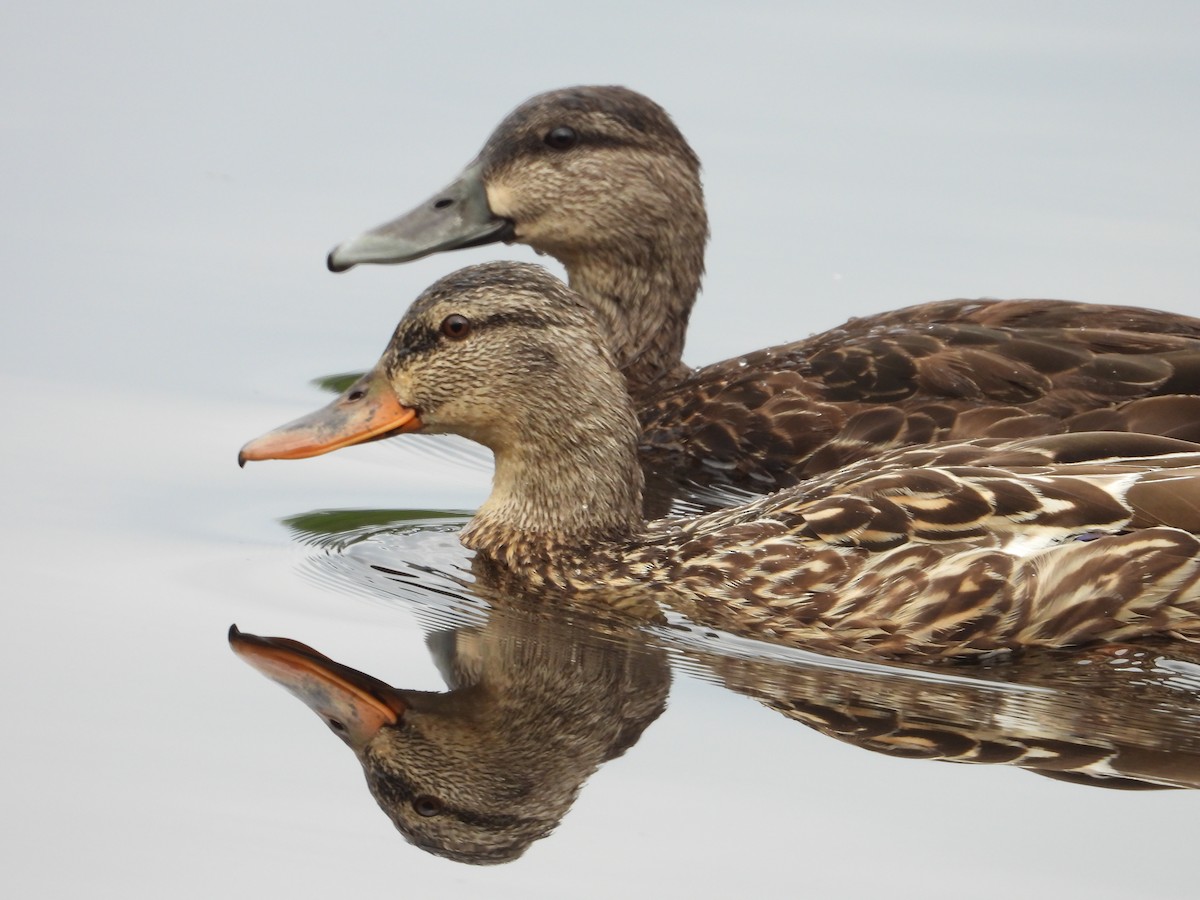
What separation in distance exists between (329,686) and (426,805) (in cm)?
94

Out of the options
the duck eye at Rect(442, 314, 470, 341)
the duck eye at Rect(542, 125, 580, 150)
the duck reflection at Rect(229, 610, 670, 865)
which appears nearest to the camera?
the duck reflection at Rect(229, 610, 670, 865)

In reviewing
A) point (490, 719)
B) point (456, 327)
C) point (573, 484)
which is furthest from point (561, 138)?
point (490, 719)

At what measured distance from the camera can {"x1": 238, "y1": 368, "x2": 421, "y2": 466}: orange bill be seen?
9.82m

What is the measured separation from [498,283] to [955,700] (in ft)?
8.09

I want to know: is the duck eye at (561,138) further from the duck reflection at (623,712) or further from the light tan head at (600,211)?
the duck reflection at (623,712)

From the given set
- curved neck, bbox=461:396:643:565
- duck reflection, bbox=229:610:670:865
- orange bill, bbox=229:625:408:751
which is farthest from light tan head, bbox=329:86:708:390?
orange bill, bbox=229:625:408:751

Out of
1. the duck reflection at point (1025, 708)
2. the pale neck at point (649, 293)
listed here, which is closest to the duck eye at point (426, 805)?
the duck reflection at point (1025, 708)

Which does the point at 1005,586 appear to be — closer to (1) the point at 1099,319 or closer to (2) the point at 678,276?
(1) the point at 1099,319

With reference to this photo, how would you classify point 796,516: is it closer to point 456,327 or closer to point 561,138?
point 456,327

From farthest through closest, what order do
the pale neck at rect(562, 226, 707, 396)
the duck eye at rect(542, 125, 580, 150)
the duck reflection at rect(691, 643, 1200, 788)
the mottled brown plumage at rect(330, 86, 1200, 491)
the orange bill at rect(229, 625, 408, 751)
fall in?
the pale neck at rect(562, 226, 707, 396) < the duck eye at rect(542, 125, 580, 150) < the mottled brown plumage at rect(330, 86, 1200, 491) < the orange bill at rect(229, 625, 408, 751) < the duck reflection at rect(691, 643, 1200, 788)

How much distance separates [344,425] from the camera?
32.4ft

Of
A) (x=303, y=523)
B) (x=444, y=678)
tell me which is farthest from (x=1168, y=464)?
(x=303, y=523)

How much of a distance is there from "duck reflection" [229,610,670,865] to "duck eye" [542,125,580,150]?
3.47 metres

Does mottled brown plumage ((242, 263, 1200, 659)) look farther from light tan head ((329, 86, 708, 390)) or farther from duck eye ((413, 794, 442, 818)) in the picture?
light tan head ((329, 86, 708, 390))
